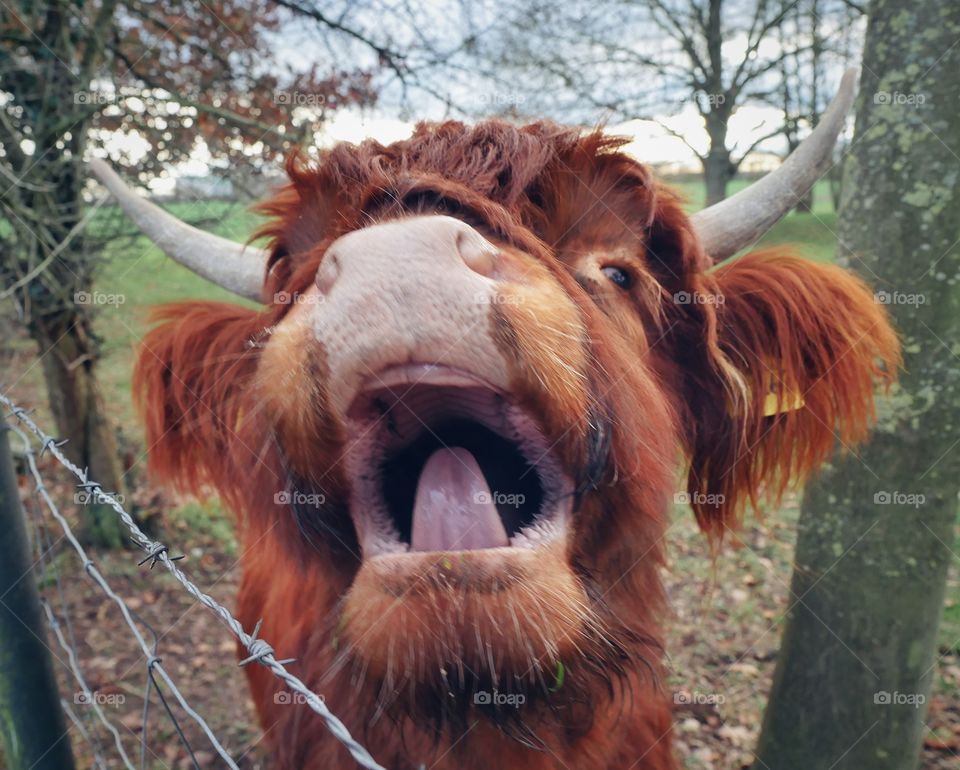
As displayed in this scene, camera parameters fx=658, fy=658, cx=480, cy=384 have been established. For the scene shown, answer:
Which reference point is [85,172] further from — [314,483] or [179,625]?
[314,483]

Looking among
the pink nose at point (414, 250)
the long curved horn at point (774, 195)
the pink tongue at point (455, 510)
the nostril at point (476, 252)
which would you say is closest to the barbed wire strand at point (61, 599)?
the pink tongue at point (455, 510)

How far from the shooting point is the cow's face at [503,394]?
3.88ft

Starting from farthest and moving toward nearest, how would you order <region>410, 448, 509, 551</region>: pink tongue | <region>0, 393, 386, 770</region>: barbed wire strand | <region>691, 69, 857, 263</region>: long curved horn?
1. <region>691, 69, 857, 263</region>: long curved horn
2. <region>410, 448, 509, 551</region>: pink tongue
3. <region>0, 393, 386, 770</region>: barbed wire strand

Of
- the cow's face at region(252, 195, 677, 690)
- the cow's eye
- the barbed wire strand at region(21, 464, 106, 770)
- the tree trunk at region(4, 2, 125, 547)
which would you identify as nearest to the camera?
the cow's face at region(252, 195, 677, 690)

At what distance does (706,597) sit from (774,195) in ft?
9.69

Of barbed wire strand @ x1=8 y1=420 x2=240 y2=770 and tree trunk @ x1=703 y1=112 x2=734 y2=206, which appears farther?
tree trunk @ x1=703 y1=112 x2=734 y2=206

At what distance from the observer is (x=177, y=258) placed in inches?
91.1

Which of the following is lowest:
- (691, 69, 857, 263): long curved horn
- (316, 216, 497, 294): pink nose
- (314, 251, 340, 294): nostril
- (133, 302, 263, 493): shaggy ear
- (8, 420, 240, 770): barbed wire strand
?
(8, 420, 240, 770): barbed wire strand

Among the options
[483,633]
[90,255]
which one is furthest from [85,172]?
[483,633]

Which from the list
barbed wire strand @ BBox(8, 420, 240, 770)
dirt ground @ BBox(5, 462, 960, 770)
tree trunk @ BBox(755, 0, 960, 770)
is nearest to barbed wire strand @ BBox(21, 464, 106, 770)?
dirt ground @ BBox(5, 462, 960, 770)

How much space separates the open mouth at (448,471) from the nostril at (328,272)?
204 mm

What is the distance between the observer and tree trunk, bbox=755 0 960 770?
80.3 inches

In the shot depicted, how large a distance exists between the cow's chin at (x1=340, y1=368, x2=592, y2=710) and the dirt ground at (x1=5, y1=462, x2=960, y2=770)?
1.57 metres

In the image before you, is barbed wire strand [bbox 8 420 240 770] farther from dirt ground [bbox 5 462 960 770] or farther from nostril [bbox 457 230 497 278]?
dirt ground [bbox 5 462 960 770]
